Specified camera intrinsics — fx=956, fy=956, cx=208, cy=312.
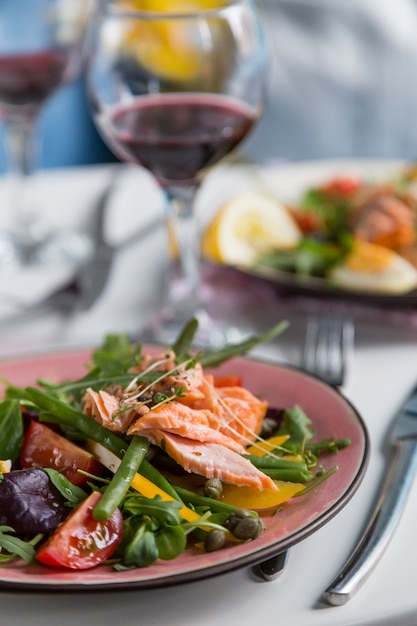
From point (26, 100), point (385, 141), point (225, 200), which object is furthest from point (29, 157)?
point (385, 141)

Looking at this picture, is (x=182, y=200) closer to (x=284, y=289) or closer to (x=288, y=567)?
(x=284, y=289)

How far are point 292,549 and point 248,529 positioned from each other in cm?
13

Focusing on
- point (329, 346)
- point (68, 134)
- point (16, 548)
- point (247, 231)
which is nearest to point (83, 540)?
point (16, 548)

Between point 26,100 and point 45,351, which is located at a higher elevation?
point 26,100

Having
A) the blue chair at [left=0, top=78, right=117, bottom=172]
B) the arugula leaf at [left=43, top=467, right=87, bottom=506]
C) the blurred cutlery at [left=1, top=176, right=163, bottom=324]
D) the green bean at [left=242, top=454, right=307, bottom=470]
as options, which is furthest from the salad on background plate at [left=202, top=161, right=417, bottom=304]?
the blue chair at [left=0, top=78, right=117, bottom=172]

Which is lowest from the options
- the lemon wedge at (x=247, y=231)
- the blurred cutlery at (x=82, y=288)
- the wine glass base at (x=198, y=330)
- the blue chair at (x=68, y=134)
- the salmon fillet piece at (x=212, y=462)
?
the blue chair at (x=68, y=134)

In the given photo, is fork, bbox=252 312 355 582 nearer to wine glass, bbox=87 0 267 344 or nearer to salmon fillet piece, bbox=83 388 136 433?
wine glass, bbox=87 0 267 344

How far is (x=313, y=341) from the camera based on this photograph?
150cm

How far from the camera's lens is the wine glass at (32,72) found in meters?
1.96

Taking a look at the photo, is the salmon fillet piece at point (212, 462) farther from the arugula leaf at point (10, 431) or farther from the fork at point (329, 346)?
the fork at point (329, 346)

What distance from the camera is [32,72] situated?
6.41ft

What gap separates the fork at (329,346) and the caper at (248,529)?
1.36 feet

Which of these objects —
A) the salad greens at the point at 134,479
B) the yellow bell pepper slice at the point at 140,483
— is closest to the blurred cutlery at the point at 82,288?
the salad greens at the point at 134,479

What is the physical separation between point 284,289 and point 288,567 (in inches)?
28.0
